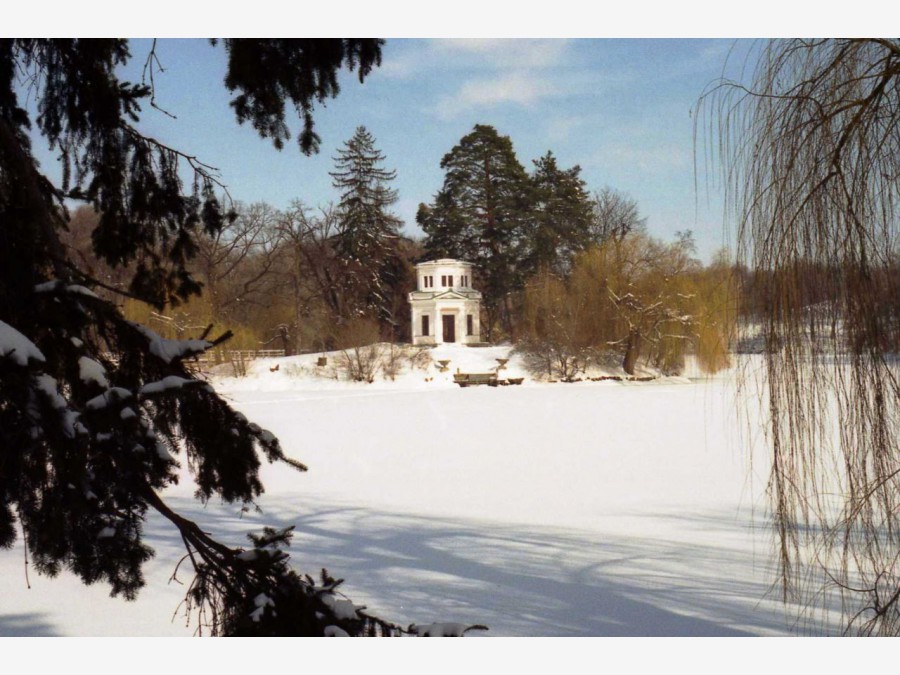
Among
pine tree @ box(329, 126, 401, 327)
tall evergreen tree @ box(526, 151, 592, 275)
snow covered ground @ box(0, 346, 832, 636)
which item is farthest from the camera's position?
tall evergreen tree @ box(526, 151, 592, 275)

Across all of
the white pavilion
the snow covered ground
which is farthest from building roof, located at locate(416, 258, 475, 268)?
the snow covered ground

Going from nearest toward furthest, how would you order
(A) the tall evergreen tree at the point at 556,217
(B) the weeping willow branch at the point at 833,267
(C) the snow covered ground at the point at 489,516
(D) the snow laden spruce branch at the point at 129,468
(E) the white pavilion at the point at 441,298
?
1. (D) the snow laden spruce branch at the point at 129,468
2. (B) the weeping willow branch at the point at 833,267
3. (C) the snow covered ground at the point at 489,516
4. (E) the white pavilion at the point at 441,298
5. (A) the tall evergreen tree at the point at 556,217

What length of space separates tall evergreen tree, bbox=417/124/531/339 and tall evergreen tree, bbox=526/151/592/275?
0.36 feet

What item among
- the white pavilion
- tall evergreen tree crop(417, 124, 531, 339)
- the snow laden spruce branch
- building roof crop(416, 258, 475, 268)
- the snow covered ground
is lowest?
the snow covered ground

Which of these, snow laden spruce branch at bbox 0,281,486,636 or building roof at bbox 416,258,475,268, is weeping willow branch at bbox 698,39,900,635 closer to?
snow laden spruce branch at bbox 0,281,486,636

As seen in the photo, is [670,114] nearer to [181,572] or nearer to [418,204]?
[418,204]

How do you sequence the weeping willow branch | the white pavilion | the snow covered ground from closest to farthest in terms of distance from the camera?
the weeping willow branch, the snow covered ground, the white pavilion

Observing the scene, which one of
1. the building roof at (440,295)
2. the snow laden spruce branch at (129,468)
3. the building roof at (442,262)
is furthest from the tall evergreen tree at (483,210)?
the snow laden spruce branch at (129,468)

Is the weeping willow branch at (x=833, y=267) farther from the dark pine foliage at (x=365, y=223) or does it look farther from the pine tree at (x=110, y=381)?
the dark pine foliage at (x=365, y=223)

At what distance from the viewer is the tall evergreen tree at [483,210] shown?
3600 millimetres

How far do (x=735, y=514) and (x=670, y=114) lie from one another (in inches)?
79.6

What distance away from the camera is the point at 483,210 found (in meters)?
3.82

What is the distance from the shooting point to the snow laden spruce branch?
1.09 meters
